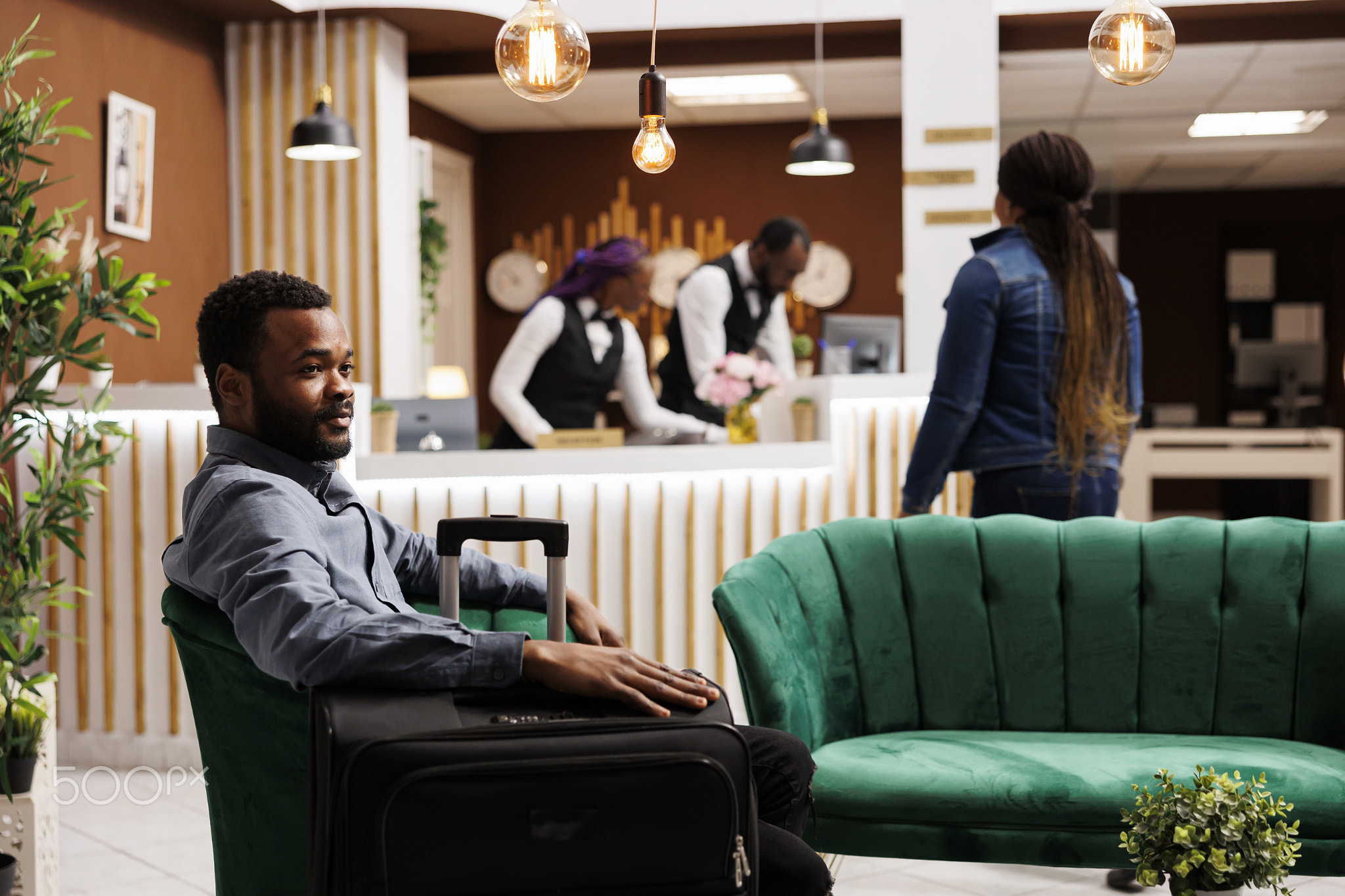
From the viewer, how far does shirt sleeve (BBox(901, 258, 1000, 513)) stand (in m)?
2.57

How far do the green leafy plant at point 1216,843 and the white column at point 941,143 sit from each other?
4043mm

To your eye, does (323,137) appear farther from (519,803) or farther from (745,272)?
(519,803)

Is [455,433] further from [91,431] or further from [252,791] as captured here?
[252,791]

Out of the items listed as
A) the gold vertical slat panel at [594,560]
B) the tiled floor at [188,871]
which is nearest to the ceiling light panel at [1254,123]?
the gold vertical slat panel at [594,560]

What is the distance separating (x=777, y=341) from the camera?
4.81 m

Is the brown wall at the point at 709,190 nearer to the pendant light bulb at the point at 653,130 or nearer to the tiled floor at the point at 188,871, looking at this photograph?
the tiled floor at the point at 188,871

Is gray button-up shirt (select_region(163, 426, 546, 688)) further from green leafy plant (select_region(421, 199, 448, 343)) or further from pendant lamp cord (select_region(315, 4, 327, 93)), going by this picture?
green leafy plant (select_region(421, 199, 448, 343))

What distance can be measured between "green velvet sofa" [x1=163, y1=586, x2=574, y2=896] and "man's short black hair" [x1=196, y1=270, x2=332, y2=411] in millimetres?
368

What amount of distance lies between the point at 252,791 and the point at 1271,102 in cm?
761

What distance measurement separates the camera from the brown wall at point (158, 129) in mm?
4758

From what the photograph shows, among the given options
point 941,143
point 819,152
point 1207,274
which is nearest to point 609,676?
point 819,152

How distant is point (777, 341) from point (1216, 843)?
3.43 meters

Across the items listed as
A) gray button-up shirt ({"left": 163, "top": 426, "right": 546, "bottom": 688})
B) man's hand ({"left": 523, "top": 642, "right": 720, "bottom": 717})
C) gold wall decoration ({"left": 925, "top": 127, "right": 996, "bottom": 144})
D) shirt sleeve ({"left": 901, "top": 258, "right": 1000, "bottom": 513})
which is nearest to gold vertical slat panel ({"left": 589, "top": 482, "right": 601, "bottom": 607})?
shirt sleeve ({"left": 901, "top": 258, "right": 1000, "bottom": 513})

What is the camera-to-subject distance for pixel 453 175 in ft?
28.6
